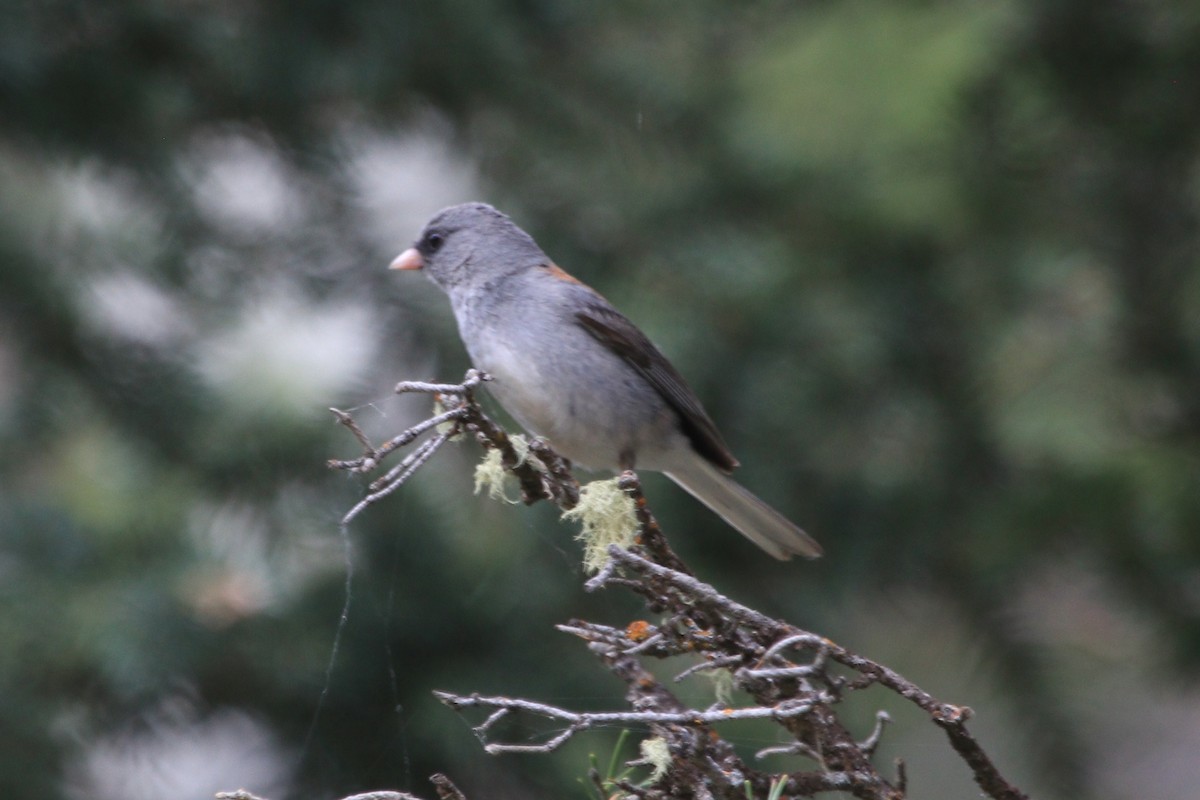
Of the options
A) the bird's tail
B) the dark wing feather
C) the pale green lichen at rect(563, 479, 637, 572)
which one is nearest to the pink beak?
the dark wing feather

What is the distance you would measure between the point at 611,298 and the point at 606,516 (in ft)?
5.50

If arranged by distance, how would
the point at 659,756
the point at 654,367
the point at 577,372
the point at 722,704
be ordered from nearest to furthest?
the point at 659,756 → the point at 722,704 → the point at 577,372 → the point at 654,367

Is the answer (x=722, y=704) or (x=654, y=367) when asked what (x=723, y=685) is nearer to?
(x=722, y=704)

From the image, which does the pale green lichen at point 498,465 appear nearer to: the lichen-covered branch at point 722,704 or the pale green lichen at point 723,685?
the lichen-covered branch at point 722,704

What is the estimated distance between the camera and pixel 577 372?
8.83 ft

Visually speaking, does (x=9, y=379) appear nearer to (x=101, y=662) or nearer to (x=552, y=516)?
(x=101, y=662)

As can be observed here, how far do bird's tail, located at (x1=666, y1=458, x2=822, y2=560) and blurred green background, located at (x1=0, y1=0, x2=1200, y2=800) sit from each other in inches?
14.2

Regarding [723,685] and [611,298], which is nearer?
[723,685]

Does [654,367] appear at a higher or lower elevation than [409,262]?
lower

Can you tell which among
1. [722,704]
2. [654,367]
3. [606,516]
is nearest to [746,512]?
[654,367]

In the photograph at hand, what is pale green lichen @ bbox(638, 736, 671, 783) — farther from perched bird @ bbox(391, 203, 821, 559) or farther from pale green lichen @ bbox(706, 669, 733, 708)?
perched bird @ bbox(391, 203, 821, 559)

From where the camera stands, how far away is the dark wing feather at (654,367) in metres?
2.81

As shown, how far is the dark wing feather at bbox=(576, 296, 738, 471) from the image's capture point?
110 inches

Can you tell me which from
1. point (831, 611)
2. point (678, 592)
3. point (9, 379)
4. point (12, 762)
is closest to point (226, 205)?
point (9, 379)
